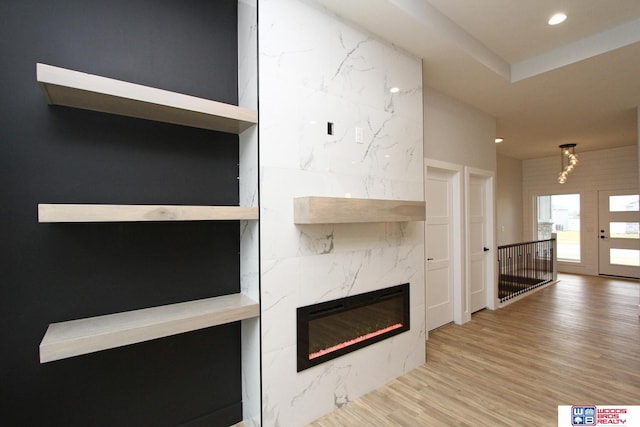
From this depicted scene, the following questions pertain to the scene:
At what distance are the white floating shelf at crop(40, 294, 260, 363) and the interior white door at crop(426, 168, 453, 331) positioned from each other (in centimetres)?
273

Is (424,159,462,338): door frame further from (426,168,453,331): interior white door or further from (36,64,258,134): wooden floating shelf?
(36,64,258,134): wooden floating shelf

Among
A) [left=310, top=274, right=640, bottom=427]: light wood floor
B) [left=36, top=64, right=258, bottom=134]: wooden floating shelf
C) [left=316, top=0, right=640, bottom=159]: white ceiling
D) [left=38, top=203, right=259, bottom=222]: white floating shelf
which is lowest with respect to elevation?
[left=310, top=274, right=640, bottom=427]: light wood floor

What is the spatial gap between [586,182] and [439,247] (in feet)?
20.7

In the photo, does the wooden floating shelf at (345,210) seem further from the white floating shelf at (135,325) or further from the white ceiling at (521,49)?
the white ceiling at (521,49)

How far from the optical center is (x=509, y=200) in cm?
833

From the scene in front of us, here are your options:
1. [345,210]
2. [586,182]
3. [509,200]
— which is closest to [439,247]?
[345,210]

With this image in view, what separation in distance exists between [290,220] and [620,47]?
3.57m

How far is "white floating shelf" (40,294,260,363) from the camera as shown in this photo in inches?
58.3

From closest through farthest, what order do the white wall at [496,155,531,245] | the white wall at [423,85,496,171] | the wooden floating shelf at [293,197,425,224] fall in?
the wooden floating shelf at [293,197,425,224]
the white wall at [423,85,496,171]
the white wall at [496,155,531,245]

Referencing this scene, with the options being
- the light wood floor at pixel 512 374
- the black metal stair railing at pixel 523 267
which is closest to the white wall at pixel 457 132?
the black metal stair railing at pixel 523 267

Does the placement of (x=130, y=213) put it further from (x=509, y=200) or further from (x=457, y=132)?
(x=509, y=200)

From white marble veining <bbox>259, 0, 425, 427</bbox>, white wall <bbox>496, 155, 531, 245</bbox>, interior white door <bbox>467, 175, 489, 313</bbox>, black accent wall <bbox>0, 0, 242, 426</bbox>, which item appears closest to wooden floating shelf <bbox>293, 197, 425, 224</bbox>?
white marble veining <bbox>259, 0, 425, 427</bbox>

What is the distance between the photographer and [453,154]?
4156 millimetres

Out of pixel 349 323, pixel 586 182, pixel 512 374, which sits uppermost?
pixel 586 182
